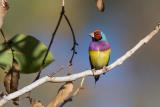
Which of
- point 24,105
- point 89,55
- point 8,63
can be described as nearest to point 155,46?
point 24,105

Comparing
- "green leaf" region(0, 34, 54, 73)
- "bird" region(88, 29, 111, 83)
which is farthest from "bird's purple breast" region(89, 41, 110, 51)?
"green leaf" region(0, 34, 54, 73)

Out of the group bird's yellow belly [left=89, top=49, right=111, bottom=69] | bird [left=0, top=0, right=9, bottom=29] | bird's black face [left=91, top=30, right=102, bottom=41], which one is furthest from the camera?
bird's black face [left=91, top=30, right=102, bottom=41]

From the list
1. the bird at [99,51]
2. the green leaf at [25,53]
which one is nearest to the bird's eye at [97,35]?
the bird at [99,51]

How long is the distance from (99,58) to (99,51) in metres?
0.03

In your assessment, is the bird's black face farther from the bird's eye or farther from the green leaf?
the green leaf

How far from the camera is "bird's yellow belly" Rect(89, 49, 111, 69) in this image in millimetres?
1217

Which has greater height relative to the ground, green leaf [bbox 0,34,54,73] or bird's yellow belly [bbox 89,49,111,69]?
green leaf [bbox 0,34,54,73]

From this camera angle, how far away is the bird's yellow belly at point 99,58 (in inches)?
47.9

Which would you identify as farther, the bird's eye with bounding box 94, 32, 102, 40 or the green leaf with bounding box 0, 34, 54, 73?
the bird's eye with bounding box 94, 32, 102, 40

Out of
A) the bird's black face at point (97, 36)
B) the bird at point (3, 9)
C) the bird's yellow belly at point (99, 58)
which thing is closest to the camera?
the bird at point (3, 9)

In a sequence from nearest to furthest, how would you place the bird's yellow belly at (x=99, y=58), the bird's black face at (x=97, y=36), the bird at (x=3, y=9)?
the bird at (x=3, y=9), the bird's yellow belly at (x=99, y=58), the bird's black face at (x=97, y=36)

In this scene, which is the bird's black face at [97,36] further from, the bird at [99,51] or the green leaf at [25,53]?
the green leaf at [25,53]

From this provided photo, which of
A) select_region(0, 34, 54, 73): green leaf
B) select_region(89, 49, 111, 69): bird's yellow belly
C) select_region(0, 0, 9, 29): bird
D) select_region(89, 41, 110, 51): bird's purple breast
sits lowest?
select_region(89, 49, 111, 69): bird's yellow belly

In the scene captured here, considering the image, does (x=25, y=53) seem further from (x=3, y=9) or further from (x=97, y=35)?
(x=97, y=35)
